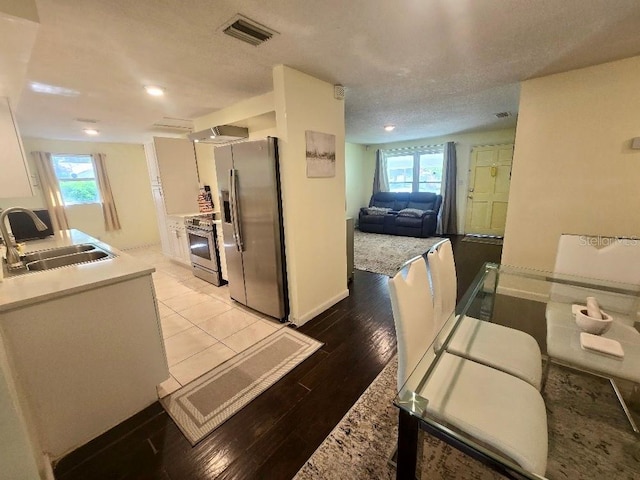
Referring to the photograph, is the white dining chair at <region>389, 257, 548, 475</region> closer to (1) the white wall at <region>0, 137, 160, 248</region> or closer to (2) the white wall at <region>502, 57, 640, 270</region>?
(2) the white wall at <region>502, 57, 640, 270</region>

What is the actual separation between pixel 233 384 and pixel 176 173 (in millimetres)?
3405

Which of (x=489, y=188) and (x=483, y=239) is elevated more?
(x=489, y=188)

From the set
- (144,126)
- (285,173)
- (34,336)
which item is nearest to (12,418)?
(34,336)

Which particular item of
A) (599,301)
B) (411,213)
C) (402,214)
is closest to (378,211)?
(402,214)

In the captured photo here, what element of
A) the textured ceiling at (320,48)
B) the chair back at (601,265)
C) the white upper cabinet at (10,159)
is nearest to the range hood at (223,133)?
the textured ceiling at (320,48)

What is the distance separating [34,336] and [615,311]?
338 cm

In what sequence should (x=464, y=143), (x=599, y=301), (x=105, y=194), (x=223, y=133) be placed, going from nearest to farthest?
1. (x=599, y=301)
2. (x=223, y=133)
3. (x=105, y=194)
4. (x=464, y=143)

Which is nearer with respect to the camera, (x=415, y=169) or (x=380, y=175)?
(x=415, y=169)

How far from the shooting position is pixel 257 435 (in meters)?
1.48

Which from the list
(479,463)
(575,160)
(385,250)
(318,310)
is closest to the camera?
(479,463)

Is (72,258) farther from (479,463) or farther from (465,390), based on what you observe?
(479,463)

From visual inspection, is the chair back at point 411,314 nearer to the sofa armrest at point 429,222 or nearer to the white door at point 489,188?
the sofa armrest at point 429,222

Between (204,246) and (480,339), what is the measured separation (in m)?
3.40

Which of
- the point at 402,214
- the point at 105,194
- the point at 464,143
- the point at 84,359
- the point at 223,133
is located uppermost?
the point at 464,143
